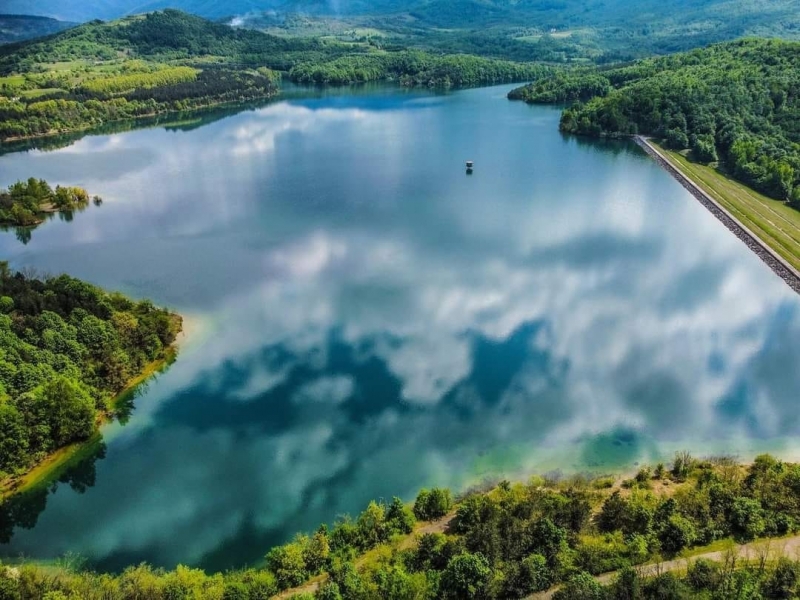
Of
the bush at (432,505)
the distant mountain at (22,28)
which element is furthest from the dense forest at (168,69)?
the bush at (432,505)

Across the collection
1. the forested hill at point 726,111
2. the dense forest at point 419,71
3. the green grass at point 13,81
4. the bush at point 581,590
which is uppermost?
the dense forest at point 419,71

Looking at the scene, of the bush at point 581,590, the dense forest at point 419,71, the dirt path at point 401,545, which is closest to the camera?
the bush at point 581,590

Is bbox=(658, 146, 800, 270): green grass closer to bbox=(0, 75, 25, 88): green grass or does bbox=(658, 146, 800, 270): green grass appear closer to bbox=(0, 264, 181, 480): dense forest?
bbox=(0, 264, 181, 480): dense forest

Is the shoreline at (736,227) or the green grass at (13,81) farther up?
the green grass at (13,81)

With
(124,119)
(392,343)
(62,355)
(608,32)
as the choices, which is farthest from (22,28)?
(392,343)

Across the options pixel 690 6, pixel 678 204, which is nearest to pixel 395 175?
pixel 678 204

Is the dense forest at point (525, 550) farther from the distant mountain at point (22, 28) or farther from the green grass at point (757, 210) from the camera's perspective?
the distant mountain at point (22, 28)

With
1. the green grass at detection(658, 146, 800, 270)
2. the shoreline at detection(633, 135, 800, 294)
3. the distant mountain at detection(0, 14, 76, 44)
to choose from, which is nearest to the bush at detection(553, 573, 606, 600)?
the shoreline at detection(633, 135, 800, 294)
